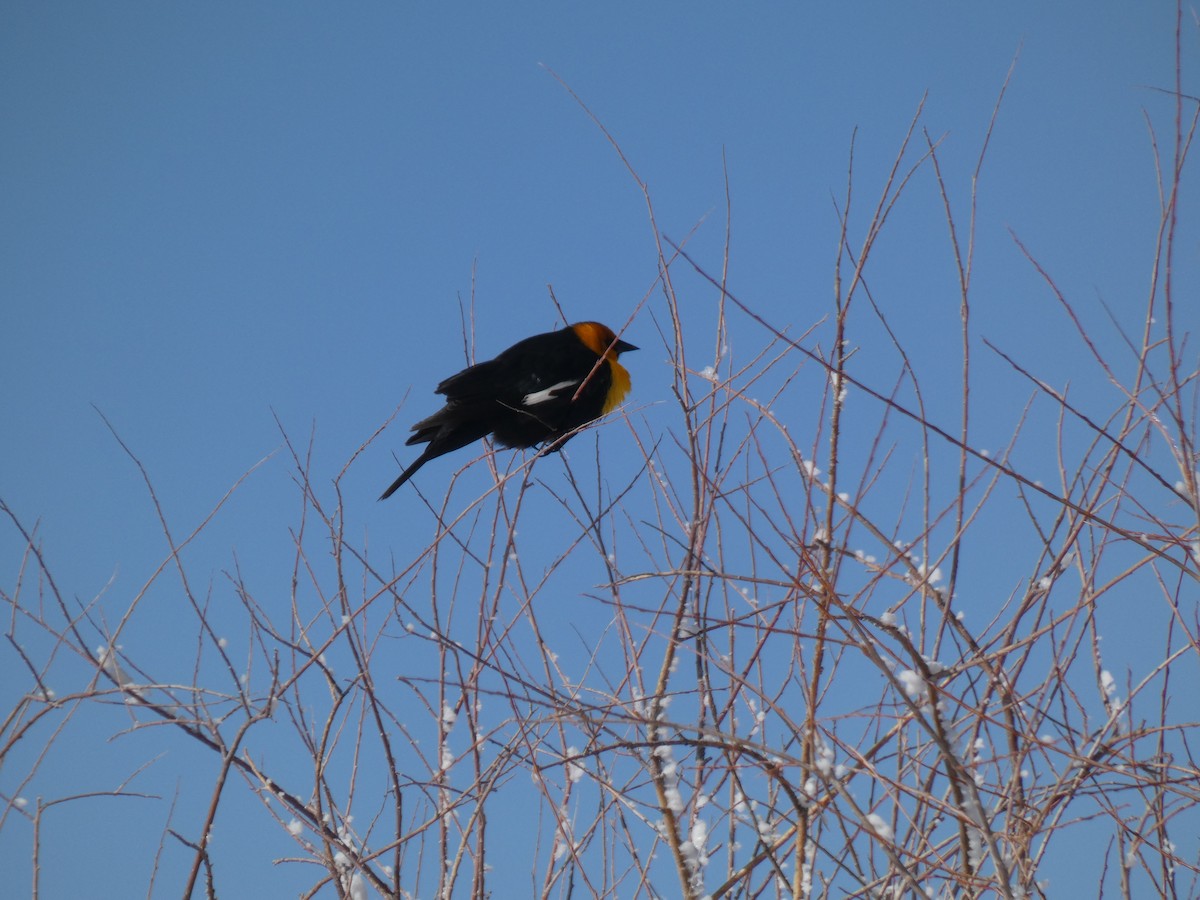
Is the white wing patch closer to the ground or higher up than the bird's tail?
higher up

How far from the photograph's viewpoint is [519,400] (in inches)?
153

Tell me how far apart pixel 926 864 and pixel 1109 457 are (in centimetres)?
70

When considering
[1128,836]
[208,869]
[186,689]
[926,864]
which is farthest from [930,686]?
[186,689]

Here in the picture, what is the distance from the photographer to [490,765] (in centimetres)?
172

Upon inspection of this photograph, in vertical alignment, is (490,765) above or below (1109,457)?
below

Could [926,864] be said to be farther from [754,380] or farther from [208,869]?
[208,869]

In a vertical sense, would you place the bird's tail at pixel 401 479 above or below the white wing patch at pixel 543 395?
below

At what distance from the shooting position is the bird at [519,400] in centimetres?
374

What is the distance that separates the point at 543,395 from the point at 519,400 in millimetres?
102

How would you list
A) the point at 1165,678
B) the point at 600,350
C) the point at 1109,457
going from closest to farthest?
1. the point at 1109,457
2. the point at 1165,678
3. the point at 600,350

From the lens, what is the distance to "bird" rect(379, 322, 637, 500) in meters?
3.74

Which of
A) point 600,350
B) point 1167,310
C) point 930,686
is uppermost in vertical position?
point 600,350

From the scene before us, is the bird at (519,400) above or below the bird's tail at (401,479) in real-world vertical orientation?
above

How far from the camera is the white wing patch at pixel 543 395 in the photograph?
151 inches
